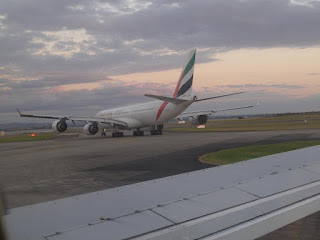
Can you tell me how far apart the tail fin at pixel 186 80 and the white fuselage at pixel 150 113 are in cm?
157

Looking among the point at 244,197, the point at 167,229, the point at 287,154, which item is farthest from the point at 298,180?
the point at 167,229

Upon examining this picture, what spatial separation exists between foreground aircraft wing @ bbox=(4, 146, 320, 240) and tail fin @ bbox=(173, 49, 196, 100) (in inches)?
1251

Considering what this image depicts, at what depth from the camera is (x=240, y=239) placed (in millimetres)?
2322

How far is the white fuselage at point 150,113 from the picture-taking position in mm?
34812

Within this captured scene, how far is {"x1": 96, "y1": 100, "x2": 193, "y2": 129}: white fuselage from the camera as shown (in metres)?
34.8

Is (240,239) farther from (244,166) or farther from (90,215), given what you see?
(244,166)

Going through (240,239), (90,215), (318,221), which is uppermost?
(90,215)

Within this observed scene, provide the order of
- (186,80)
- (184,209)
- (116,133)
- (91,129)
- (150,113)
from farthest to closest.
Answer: (116,133)
(91,129)
(150,113)
(186,80)
(184,209)

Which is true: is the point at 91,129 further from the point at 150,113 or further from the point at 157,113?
the point at 157,113

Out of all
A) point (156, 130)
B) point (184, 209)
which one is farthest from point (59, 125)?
point (184, 209)

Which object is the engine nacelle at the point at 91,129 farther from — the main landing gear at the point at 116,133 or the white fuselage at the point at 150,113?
the white fuselage at the point at 150,113

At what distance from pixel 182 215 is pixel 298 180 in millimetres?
1575

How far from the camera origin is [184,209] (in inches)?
102

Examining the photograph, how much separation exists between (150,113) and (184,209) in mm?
34255
